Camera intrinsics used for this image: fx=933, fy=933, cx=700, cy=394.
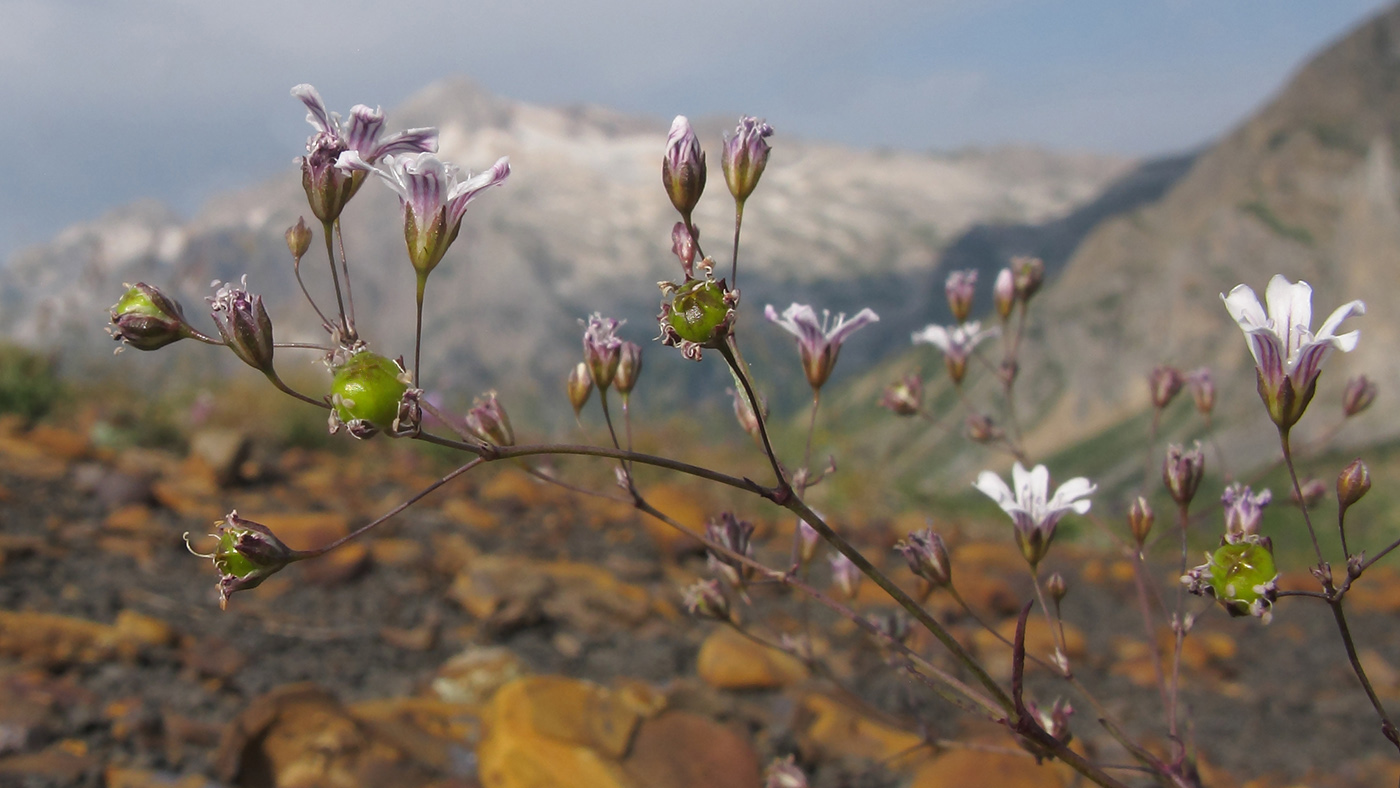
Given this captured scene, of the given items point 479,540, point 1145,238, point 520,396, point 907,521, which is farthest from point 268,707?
point 1145,238

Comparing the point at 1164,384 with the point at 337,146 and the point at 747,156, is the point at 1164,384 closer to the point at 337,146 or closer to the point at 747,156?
the point at 747,156

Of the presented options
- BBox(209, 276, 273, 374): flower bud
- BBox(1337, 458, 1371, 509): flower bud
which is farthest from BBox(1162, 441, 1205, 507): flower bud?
BBox(209, 276, 273, 374): flower bud

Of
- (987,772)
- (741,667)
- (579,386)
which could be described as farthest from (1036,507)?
(741,667)

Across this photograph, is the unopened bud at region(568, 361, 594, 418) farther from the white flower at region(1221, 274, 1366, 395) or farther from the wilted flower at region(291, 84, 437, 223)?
the white flower at region(1221, 274, 1366, 395)

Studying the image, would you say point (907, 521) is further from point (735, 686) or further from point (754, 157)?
point (754, 157)

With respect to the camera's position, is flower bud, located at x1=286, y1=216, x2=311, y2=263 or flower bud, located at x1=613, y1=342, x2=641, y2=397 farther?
flower bud, located at x1=613, y1=342, x2=641, y2=397
